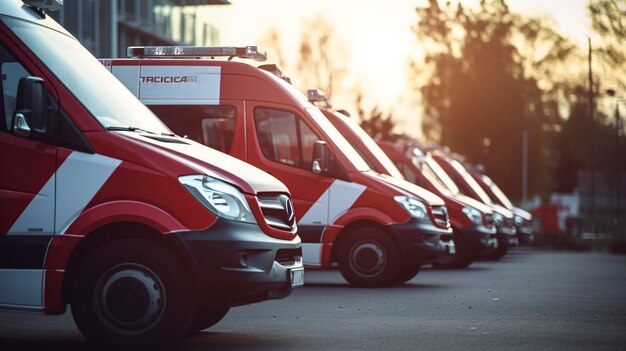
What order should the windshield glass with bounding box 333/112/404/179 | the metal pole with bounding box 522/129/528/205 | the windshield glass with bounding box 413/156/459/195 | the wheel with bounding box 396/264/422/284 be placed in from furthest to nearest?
the metal pole with bounding box 522/129/528/205
the windshield glass with bounding box 413/156/459/195
the windshield glass with bounding box 333/112/404/179
the wheel with bounding box 396/264/422/284

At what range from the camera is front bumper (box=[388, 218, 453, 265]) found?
16.2 meters

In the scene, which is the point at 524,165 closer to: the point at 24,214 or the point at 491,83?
the point at 491,83

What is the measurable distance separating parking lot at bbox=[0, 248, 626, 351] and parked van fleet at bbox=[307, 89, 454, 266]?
623 millimetres

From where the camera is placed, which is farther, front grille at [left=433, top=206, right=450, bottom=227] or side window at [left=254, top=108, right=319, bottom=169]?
front grille at [left=433, top=206, right=450, bottom=227]

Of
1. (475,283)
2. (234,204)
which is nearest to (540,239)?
(475,283)

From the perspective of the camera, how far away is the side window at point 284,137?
1591cm

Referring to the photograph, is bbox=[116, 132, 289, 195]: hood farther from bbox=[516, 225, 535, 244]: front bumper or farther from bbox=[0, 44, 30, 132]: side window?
bbox=[516, 225, 535, 244]: front bumper

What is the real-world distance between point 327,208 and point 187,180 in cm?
743

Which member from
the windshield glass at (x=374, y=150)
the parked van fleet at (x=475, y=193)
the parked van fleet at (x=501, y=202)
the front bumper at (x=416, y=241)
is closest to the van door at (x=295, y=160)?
the front bumper at (x=416, y=241)

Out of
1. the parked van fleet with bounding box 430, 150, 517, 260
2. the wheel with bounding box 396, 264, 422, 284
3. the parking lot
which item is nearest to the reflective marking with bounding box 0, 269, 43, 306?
the parking lot

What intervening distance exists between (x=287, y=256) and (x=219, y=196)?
0.80 meters

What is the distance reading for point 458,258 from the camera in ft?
74.4

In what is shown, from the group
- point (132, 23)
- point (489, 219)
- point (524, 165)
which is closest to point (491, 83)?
point (524, 165)

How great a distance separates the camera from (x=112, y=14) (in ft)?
117
